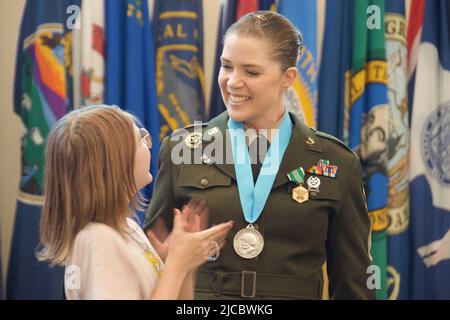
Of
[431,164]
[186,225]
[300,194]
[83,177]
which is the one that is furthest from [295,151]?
[431,164]

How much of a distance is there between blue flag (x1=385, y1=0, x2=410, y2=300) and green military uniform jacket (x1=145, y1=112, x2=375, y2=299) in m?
1.25

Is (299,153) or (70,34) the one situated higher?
(70,34)

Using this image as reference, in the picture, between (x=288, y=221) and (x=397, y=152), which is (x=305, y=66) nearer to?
(x=397, y=152)

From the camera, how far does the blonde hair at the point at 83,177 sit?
1426 mm

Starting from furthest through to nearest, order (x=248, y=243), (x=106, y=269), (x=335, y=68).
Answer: (x=335, y=68)
(x=248, y=243)
(x=106, y=269)

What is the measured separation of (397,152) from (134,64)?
1.33 meters

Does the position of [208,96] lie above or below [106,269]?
above

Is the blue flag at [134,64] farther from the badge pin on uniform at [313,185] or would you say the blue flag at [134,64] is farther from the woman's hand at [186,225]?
the badge pin on uniform at [313,185]

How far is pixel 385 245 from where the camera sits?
3201mm

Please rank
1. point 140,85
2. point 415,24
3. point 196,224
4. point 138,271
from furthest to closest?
1. point 415,24
2. point 140,85
3. point 196,224
4. point 138,271

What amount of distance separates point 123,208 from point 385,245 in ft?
6.61

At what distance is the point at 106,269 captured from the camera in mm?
1331

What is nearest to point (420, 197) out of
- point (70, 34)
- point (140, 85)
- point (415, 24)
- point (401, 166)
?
Result: point (401, 166)
